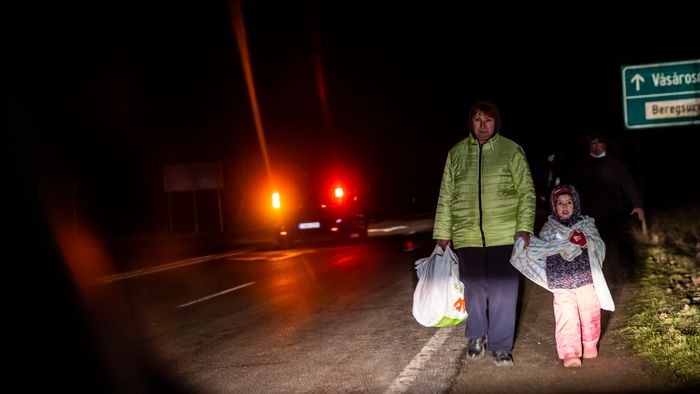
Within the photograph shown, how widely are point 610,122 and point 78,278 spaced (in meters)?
44.1

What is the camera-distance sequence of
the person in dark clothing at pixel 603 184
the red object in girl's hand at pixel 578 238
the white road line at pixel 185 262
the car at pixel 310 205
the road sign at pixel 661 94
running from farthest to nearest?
1. the car at pixel 310 205
2. the white road line at pixel 185 262
3. the road sign at pixel 661 94
4. the person in dark clothing at pixel 603 184
5. the red object in girl's hand at pixel 578 238

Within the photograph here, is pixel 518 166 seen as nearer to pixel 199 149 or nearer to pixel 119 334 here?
pixel 119 334

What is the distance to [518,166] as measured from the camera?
15.9 ft

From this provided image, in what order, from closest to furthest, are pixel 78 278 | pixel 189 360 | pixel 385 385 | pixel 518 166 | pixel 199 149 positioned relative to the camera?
pixel 385 385, pixel 518 166, pixel 189 360, pixel 78 278, pixel 199 149

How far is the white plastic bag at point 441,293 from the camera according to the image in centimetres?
514

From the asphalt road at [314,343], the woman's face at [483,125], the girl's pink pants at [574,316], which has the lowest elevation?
the asphalt road at [314,343]

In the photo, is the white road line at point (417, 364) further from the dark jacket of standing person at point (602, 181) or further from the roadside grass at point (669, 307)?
the dark jacket of standing person at point (602, 181)

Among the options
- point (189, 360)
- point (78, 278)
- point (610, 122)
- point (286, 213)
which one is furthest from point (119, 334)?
point (610, 122)

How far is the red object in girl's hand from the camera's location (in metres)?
4.61

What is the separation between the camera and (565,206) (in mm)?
4738

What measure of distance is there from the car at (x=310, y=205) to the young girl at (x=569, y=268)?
13561 millimetres

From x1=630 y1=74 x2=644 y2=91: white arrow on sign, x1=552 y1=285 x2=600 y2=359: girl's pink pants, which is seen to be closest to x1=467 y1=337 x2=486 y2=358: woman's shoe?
x1=552 y1=285 x2=600 y2=359: girl's pink pants

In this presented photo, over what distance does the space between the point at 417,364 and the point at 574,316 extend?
1164mm

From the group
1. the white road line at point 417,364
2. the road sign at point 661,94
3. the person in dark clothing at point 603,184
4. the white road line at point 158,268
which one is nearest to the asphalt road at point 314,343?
the white road line at point 417,364
